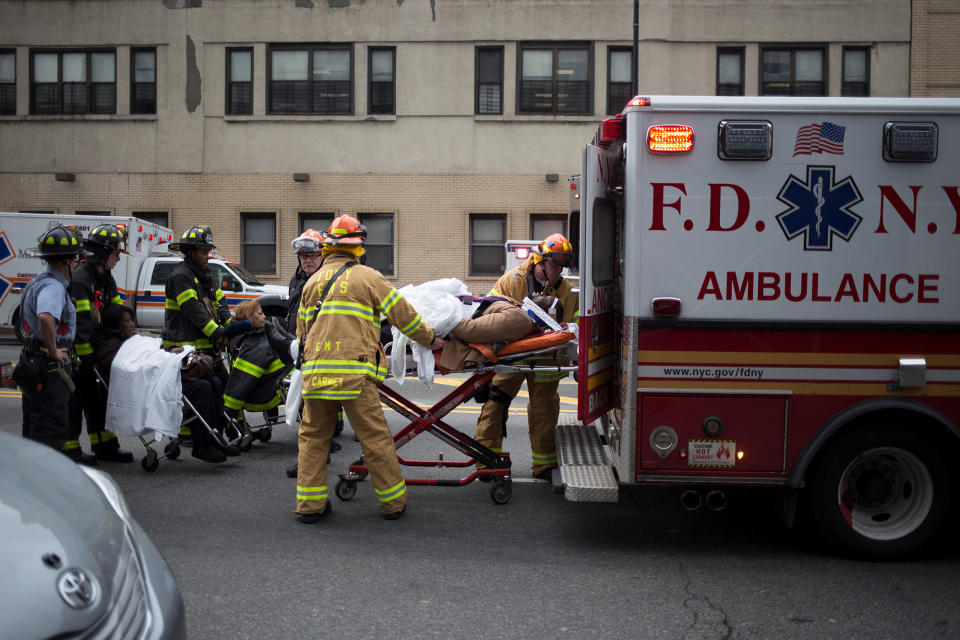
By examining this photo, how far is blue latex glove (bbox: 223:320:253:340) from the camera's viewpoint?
7.63 m

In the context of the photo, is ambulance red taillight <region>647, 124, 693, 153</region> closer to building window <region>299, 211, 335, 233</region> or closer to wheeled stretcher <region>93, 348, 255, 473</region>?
wheeled stretcher <region>93, 348, 255, 473</region>

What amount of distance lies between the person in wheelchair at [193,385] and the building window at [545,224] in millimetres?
16146

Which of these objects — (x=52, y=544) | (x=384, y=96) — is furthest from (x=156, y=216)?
(x=52, y=544)

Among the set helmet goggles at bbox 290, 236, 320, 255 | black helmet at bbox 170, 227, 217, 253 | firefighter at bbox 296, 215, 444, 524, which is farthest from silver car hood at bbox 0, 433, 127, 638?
helmet goggles at bbox 290, 236, 320, 255

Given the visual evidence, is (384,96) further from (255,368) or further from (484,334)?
A: (484,334)

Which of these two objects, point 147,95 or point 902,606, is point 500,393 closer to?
point 902,606

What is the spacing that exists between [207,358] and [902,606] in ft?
18.0

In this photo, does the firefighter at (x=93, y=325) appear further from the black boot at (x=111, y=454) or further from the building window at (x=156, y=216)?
the building window at (x=156, y=216)

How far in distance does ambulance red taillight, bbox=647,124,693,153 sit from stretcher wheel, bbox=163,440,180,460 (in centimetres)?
491

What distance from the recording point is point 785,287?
194 inches

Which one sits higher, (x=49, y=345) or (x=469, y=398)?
(x=49, y=345)

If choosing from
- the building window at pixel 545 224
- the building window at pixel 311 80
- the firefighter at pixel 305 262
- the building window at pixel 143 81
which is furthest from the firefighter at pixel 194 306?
the building window at pixel 143 81

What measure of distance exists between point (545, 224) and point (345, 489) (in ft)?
56.9

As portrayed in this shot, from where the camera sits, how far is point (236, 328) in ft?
25.1
